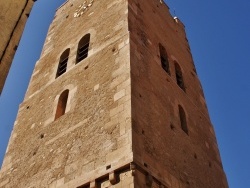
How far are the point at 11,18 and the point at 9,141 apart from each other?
6.80m

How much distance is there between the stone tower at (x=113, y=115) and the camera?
18.9ft

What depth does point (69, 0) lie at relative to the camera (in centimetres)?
1420

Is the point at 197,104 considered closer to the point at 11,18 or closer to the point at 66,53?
the point at 66,53

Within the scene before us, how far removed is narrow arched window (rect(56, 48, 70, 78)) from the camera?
9766 mm

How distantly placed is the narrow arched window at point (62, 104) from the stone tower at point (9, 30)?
18.5 feet

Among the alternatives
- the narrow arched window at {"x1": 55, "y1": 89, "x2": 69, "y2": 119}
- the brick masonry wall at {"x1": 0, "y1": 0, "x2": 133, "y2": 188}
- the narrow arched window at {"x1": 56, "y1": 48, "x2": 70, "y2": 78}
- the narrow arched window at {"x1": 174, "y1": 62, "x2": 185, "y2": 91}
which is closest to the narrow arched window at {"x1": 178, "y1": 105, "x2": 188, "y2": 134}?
the narrow arched window at {"x1": 174, "y1": 62, "x2": 185, "y2": 91}

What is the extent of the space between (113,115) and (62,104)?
2.39 metres

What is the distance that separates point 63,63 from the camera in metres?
10.2

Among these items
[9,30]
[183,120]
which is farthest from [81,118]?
[9,30]

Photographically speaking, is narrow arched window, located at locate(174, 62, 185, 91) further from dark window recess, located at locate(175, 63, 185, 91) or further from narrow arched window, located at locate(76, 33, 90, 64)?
narrow arched window, located at locate(76, 33, 90, 64)

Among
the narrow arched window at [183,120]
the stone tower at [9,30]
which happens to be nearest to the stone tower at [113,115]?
the narrow arched window at [183,120]

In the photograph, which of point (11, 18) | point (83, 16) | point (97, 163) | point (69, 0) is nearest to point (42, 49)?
point (83, 16)

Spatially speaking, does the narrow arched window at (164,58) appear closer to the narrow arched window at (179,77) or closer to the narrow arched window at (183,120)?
the narrow arched window at (179,77)

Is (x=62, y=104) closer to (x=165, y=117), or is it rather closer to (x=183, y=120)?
(x=165, y=117)
